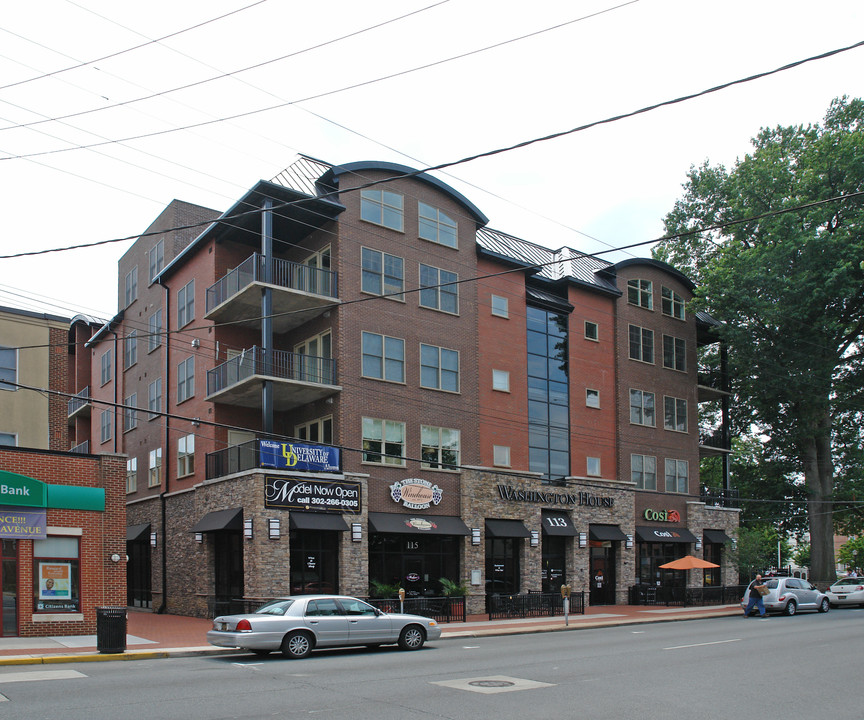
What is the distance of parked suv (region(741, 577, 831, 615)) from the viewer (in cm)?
3341

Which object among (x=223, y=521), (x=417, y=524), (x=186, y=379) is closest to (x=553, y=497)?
(x=417, y=524)

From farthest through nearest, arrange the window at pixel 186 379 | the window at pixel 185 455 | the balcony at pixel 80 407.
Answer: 1. the balcony at pixel 80 407
2. the window at pixel 186 379
3. the window at pixel 185 455

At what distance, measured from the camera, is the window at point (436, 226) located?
33250 millimetres

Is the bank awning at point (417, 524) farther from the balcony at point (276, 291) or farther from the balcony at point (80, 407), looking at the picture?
the balcony at point (80, 407)

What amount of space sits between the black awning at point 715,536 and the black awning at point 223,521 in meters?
25.1

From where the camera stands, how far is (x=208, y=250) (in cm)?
3344

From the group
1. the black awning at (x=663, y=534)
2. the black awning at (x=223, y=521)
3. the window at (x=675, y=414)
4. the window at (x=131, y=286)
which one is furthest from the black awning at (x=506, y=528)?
the window at (x=131, y=286)

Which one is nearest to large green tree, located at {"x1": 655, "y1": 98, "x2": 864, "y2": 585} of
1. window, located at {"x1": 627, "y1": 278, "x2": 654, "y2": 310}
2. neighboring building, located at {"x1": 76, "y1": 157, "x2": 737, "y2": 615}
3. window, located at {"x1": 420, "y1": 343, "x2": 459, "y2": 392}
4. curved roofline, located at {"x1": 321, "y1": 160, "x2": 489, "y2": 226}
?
window, located at {"x1": 627, "y1": 278, "x2": 654, "y2": 310}

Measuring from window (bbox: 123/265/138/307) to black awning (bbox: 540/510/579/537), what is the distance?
71.2 ft

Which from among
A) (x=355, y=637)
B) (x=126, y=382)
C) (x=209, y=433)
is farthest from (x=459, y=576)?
(x=126, y=382)

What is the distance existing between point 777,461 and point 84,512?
120 ft

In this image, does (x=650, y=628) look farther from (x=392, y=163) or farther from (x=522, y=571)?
(x=392, y=163)

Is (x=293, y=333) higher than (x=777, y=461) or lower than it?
higher

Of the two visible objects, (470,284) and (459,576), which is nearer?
(459,576)
